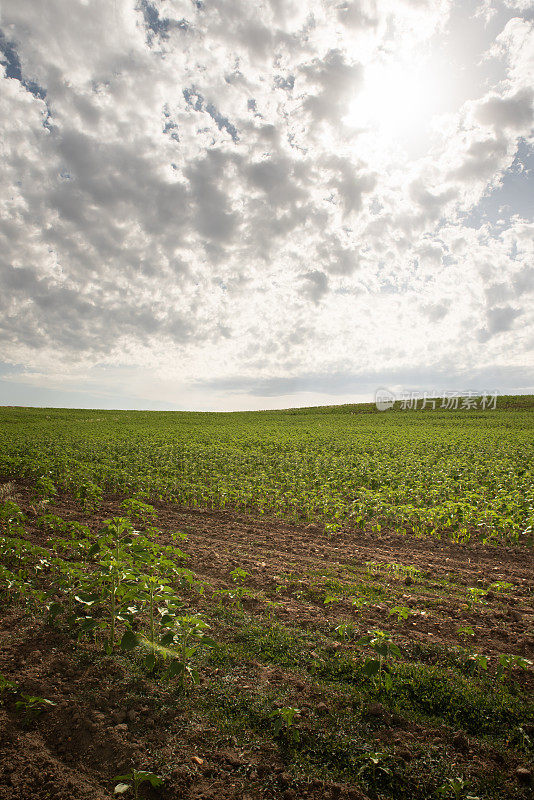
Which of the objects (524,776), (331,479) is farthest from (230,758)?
(331,479)

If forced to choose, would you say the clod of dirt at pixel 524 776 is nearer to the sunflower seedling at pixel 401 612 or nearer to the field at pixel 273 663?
the field at pixel 273 663

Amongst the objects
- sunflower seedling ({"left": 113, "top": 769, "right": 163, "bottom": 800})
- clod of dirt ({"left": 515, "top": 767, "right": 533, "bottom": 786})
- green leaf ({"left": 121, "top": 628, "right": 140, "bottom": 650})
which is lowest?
clod of dirt ({"left": 515, "top": 767, "right": 533, "bottom": 786})

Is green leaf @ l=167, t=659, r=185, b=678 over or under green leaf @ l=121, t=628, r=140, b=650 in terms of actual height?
under

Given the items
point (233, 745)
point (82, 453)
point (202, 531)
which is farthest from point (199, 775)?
point (82, 453)

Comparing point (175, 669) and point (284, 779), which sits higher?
point (175, 669)

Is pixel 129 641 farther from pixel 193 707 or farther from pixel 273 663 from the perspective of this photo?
pixel 273 663

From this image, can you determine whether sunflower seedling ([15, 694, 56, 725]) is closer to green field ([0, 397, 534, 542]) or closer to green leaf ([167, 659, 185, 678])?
green leaf ([167, 659, 185, 678])

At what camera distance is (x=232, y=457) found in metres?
20.2

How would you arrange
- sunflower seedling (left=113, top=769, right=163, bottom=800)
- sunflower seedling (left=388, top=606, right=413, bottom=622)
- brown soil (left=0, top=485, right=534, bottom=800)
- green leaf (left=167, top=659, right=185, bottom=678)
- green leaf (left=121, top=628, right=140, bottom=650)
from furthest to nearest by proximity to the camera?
sunflower seedling (left=388, top=606, right=413, bottom=622) → green leaf (left=121, top=628, right=140, bottom=650) → green leaf (left=167, top=659, right=185, bottom=678) → brown soil (left=0, top=485, right=534, bottom=800) → sunflower seedling (left=113, top=769, right=163, bottom=800)

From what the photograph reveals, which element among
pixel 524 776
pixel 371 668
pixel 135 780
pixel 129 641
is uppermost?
pixel 129 641

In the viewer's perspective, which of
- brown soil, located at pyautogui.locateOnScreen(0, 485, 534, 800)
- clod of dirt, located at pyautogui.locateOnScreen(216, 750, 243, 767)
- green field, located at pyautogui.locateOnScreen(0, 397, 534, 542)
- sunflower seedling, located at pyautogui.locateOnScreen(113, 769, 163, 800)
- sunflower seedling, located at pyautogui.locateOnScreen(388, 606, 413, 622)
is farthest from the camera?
green field, located at pyautogui.locateOnScreen(0, 397, 534, 542)

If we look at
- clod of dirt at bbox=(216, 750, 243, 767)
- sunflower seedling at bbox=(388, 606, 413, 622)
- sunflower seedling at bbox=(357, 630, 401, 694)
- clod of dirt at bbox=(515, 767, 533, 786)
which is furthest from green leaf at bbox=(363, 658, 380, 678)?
clod of dirt at bbox=(216, 750, 243, 767)

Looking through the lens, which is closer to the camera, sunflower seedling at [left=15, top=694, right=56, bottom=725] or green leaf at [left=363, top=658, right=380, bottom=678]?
sunflower seedling at [left=15, top=694, right=56, bottom=725]

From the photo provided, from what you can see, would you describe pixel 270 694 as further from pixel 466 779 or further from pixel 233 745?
pixel 466 779
